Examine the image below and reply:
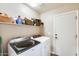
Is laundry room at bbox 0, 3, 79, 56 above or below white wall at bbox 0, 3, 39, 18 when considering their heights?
below

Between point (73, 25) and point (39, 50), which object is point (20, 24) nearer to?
point (39, 50)

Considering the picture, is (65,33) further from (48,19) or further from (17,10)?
(17,10)

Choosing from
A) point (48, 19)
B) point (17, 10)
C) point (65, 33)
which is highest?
point (17, 10)

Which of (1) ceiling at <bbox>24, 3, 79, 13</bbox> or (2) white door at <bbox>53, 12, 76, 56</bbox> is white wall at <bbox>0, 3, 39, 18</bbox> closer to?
(1) ceiling at <bbox>24, 3, 79, 13</bbox>

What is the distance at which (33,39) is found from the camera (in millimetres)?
1385

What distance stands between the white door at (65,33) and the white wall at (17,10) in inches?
13.2

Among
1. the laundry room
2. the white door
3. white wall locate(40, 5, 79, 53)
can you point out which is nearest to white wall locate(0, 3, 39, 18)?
the laundry room

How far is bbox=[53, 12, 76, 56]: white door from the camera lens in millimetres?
1343

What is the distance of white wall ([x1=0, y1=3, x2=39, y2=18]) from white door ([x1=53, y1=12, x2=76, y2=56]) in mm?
335

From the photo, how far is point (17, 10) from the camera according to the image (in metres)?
1.33

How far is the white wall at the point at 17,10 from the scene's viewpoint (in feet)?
4.22

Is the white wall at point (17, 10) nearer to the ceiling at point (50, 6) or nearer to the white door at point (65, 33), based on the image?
the ceiling at point (50, 6)

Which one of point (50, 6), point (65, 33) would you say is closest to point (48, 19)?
point (50, 6)

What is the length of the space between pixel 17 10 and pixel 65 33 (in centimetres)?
72
